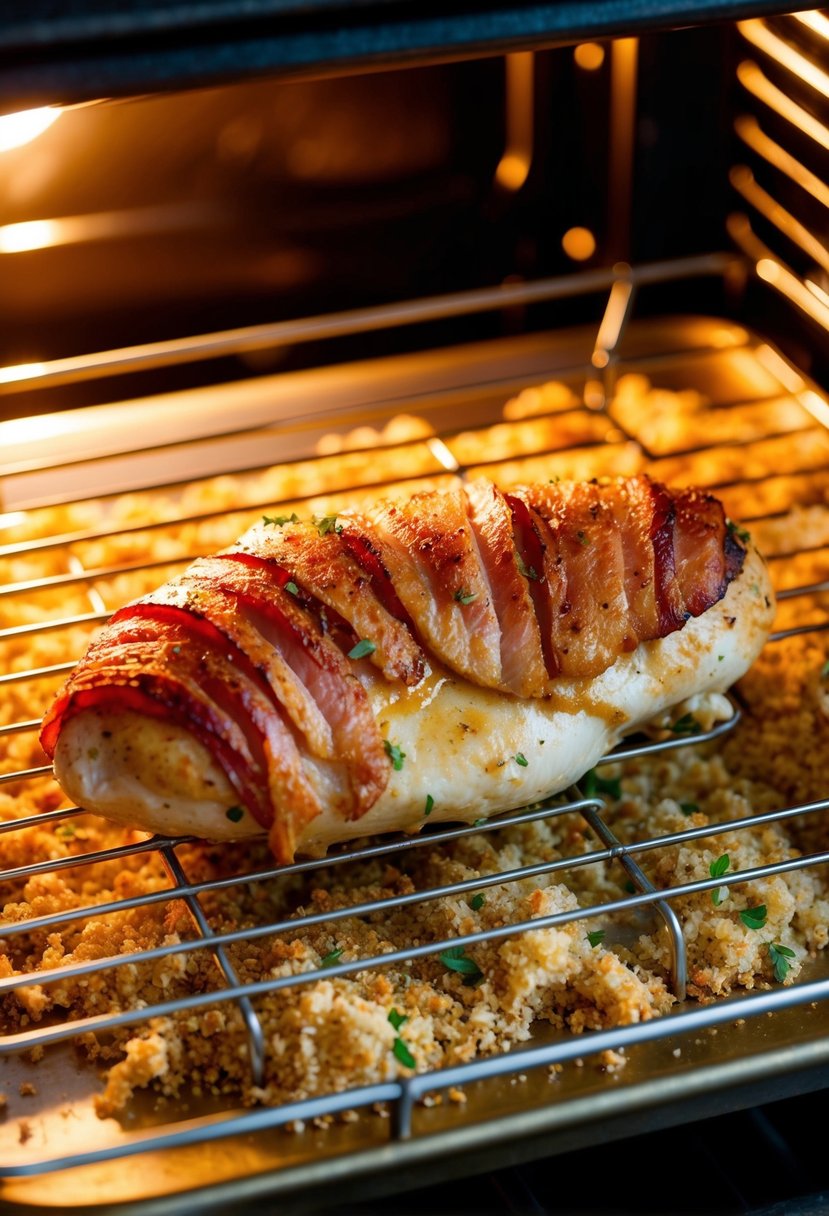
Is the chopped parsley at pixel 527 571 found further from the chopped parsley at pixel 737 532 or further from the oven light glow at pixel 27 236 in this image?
the oven light glow at pixel 27 236

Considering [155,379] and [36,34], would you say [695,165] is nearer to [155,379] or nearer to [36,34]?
[155,379]

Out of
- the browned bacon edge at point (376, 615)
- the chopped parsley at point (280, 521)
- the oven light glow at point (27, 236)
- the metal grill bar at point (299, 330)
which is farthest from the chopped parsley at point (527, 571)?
the oven light glow at point (27, 236)

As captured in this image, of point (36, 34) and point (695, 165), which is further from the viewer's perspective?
point (695, 165)

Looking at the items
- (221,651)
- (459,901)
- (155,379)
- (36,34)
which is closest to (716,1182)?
(459,901)

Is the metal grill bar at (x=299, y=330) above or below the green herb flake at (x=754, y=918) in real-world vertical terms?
above

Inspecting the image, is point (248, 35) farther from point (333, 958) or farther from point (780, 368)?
point (780, 368)

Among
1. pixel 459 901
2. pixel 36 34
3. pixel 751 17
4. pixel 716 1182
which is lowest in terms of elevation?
pixel 716 1182
